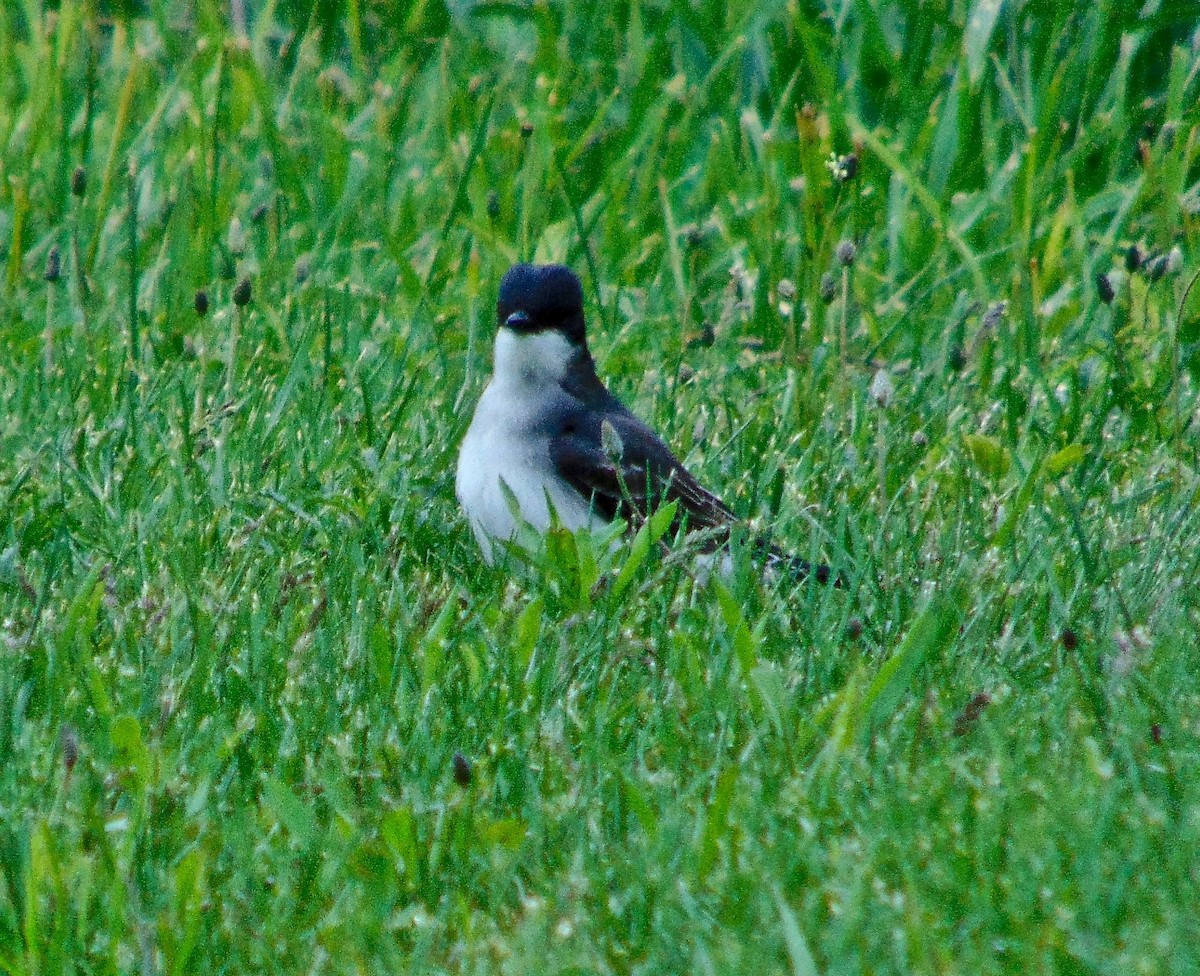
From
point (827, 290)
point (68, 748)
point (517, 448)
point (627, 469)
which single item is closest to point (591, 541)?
point (627, 469)

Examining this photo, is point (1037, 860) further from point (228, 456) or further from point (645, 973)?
point (228, 456)

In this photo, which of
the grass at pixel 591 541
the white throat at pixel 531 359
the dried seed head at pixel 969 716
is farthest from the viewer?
the white throat at pixel 531 359

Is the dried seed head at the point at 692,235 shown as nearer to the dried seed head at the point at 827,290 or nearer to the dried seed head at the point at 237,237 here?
the dried seed head at the point at 827,290

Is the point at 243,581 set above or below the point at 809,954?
below

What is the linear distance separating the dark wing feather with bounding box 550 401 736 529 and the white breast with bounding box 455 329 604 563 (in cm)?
4

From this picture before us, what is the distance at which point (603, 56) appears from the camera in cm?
742

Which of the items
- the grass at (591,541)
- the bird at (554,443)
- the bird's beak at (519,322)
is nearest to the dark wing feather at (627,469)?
the bird at (554,443)

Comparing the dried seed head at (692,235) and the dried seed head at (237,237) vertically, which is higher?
→ the dried seed head at (237,237)

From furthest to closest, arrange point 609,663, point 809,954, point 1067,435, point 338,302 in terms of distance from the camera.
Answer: point 338,302 → point 1067,435 → point 609,663 → point 809,954

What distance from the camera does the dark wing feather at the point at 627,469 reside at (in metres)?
4.30

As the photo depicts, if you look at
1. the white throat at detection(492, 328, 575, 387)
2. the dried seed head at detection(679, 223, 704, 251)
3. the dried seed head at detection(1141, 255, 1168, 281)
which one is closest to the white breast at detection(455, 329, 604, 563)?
the white throat at detection(492, 328, 575, 387)

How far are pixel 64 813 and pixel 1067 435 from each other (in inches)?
121

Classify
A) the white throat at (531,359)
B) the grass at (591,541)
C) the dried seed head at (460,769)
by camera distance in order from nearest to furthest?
the grass at (591,541)
the dried seed head at (460,769)
the white throat at (531,359)

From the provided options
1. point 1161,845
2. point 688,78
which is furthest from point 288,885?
point 688,78
